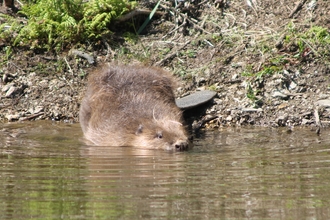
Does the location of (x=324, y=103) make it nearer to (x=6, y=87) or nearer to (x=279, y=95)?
(x=279, y=95)

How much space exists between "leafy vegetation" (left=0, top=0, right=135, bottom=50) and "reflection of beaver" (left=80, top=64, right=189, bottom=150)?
47.1 inches

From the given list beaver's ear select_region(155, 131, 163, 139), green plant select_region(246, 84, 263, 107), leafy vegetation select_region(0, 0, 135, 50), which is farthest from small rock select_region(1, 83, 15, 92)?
green plant select_region(246, 84, 263, 107)

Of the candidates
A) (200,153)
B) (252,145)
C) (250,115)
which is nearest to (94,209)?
(200,153)

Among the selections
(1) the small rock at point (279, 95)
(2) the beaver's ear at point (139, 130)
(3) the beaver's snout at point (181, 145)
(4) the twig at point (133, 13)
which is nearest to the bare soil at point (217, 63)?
(1) the small rock at point (279, 95)

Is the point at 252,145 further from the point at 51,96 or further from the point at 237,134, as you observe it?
the point at 51,96

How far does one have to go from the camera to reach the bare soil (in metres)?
8.41

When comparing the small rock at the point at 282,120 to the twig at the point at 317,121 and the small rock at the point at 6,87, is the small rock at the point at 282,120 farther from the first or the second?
the small rock at the point at 6,87

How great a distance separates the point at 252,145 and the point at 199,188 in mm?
2146

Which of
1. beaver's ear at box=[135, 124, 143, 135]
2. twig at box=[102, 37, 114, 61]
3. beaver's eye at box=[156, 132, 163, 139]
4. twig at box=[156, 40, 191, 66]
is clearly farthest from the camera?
twig at box=[102, 37, 114, 61]

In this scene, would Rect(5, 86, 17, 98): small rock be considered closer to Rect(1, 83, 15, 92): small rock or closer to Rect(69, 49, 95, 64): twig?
Rect(1, 83, 15, 92): small rock

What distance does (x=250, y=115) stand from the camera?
8328mm

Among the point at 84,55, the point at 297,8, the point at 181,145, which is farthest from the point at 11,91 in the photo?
the point at 297,8

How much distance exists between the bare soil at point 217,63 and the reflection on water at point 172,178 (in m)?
0.62

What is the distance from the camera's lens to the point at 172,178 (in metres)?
5.43
